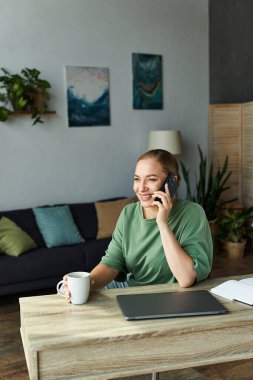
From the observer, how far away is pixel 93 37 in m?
5.06

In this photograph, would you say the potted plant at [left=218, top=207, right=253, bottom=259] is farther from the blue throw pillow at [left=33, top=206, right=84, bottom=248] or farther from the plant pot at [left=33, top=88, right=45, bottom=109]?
the plant pot at [left=33, top=88, right=45, bottom=109]

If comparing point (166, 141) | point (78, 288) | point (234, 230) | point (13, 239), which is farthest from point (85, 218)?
point (78, 288)

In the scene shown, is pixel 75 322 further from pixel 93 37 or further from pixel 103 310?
pixel 93 37

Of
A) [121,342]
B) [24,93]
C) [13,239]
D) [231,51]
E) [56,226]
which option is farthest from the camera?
[231,51]

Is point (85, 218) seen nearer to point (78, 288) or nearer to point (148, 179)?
point (148, 179)

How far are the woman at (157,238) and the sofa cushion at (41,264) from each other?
2.13 metres

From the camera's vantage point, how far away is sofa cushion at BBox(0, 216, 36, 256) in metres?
4.01

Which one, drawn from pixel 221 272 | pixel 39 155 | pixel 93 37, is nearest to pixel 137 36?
pixel 93 37

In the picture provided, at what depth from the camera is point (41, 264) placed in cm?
395

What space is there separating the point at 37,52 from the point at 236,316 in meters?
4.05

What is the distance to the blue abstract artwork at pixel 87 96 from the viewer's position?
4.98 metres

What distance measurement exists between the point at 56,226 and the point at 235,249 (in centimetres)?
209

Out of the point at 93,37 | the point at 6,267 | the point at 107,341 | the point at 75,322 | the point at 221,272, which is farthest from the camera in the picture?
the point at 93,37

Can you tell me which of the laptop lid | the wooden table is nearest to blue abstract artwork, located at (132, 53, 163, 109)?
the laptop lid
